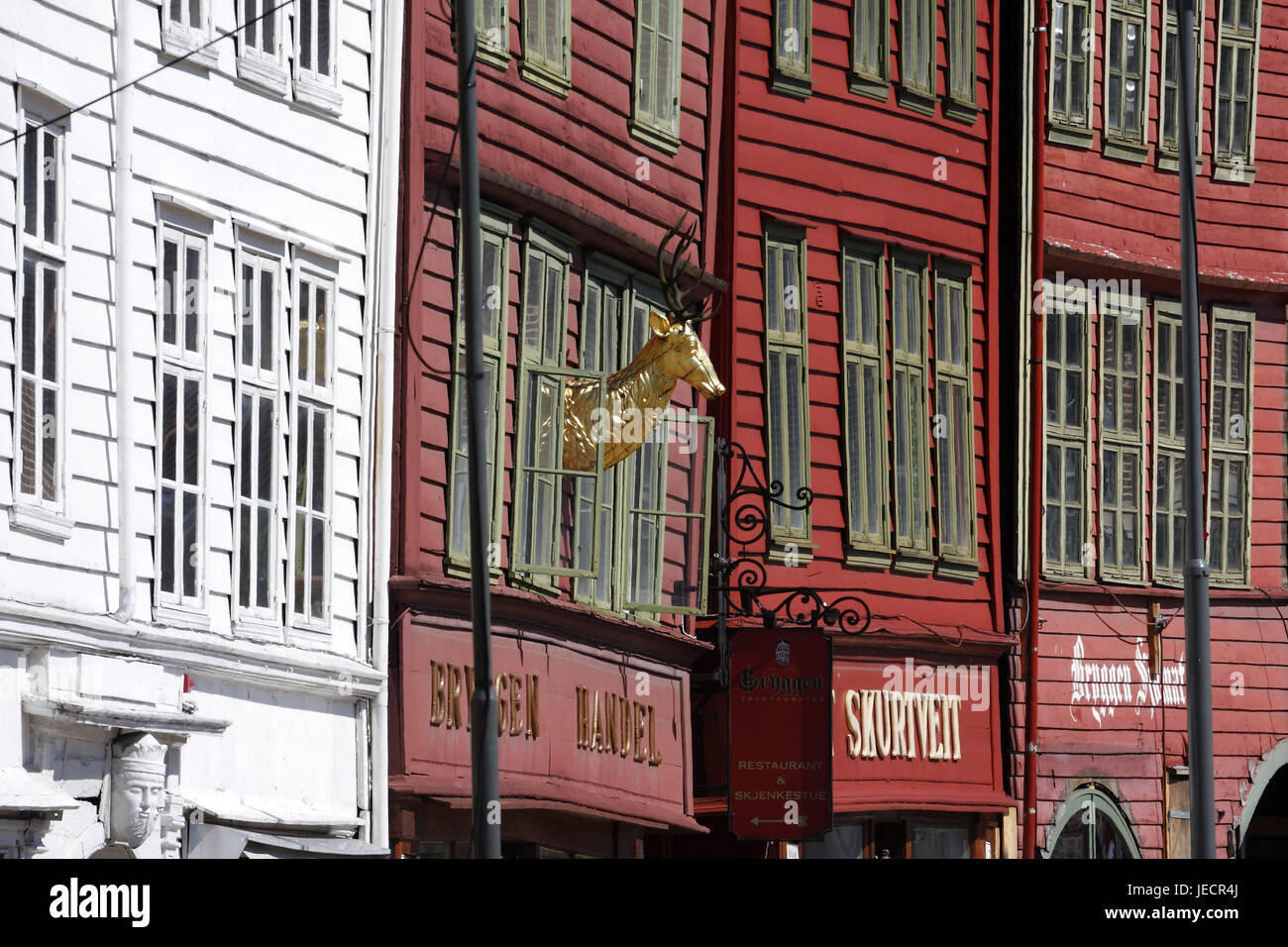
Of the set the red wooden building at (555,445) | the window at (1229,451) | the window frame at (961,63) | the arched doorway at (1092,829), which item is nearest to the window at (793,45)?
the red wooden building at (555,445)

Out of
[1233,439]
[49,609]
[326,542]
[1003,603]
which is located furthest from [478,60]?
[1233,439]

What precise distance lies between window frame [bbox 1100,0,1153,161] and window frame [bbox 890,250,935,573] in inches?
128

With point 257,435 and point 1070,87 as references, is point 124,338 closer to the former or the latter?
point 257,435

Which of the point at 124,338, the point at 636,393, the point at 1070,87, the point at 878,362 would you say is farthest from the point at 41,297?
the point at 1070,87

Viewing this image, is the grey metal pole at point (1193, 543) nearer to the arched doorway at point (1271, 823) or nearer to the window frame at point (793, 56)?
the window frame at point (793, 56)

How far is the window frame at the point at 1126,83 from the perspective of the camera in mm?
27672

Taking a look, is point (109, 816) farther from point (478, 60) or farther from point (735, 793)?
point (735, 793)

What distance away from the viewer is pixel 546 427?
65.6ft

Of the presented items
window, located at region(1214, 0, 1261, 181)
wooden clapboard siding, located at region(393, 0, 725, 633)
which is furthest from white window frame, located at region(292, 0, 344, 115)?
window, located at region(1214, 0, 1261, 181)

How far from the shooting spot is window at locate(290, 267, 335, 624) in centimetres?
1722

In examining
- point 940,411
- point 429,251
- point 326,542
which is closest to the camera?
point 326,542

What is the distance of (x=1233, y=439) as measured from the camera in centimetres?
2842

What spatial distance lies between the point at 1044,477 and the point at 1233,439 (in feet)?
9.48

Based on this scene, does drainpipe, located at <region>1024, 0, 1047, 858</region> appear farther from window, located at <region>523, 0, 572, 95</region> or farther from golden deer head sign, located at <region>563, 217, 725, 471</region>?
window, located at <region>523, 0, 572, 95</region>
